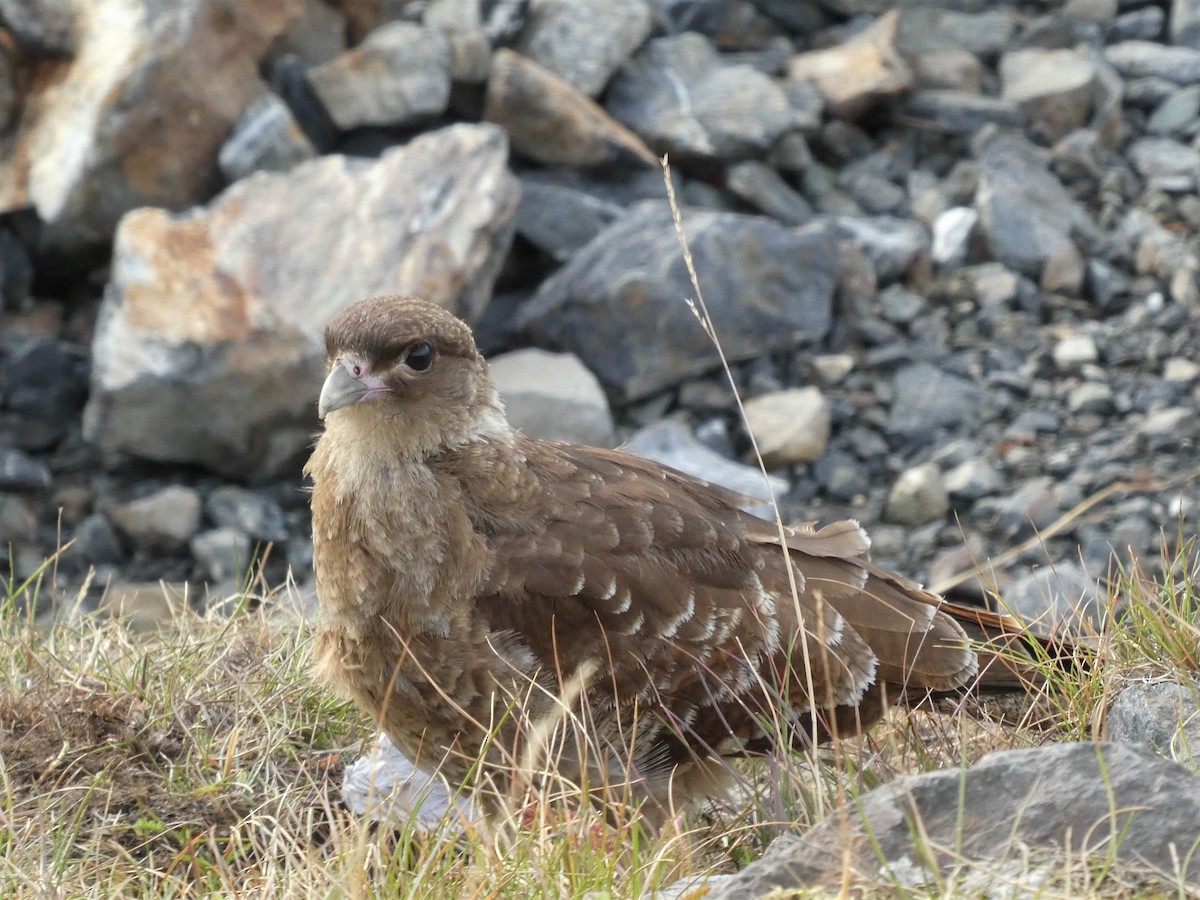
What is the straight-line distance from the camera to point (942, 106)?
9.48 m

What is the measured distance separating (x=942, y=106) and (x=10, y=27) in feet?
17.4

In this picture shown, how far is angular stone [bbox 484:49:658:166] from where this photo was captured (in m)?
8.52

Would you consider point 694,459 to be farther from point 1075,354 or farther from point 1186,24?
point 1186,24

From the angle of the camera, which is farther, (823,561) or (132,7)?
(132,7)

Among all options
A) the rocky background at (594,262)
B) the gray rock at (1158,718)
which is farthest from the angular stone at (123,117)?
the gray rock at (1158,718)

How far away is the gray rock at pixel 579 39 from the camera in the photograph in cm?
906

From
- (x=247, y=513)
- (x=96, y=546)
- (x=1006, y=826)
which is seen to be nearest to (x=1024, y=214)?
(x=247, y=513)

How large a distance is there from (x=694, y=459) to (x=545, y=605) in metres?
3.60

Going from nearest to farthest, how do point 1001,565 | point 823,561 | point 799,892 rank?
1. point 799,892
2. point 823,561
3. point 1001,565

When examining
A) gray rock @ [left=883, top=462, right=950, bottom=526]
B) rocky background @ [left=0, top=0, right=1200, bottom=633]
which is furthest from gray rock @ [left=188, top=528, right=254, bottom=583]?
gray rock @ [left=883, top=462, right=950, bottom=526]

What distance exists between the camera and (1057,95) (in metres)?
9.48

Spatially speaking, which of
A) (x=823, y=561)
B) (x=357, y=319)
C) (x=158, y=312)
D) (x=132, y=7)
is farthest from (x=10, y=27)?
(x=823, y=561)

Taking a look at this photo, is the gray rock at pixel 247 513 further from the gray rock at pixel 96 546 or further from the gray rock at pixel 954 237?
the gray rock at pixel 954 237

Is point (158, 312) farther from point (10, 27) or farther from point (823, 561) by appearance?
point (823, 561)
